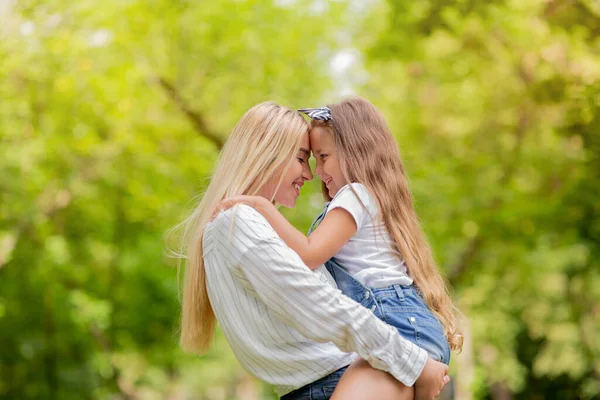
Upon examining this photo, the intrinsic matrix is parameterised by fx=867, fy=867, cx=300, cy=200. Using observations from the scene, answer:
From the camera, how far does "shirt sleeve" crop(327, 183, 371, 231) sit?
3.47 metres

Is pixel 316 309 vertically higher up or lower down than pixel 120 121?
higher up

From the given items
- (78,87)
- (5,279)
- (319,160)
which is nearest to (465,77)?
(78,87)

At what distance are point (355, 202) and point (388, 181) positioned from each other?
24 cm

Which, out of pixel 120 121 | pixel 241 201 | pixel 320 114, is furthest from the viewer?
pixel 120 121

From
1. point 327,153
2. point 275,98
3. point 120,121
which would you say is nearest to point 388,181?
point 327,153

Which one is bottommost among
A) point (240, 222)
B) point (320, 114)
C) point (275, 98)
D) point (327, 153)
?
point (275, 98)

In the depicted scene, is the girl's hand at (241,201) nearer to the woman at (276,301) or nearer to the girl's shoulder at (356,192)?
the woman at (276,301)

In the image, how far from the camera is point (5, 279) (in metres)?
17.7

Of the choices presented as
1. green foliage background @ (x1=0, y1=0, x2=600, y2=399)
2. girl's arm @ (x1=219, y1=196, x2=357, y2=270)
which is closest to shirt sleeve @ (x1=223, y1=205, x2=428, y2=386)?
girl's arm @ (x1=219, y1=196, x2=357, y2=270)

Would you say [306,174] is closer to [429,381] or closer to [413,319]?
[413,319]

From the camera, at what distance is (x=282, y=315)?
319 centimetres

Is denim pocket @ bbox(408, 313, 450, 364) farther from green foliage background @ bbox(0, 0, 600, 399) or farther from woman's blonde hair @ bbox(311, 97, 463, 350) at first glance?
green foliage background @ bbox(0, 0, 600, 399)

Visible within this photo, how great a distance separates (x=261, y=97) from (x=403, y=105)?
3027 mm

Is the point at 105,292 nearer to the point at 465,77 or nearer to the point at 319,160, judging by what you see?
the point at 465,77
